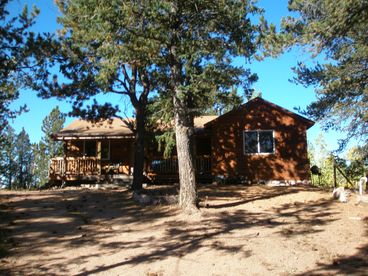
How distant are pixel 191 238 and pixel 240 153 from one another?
1288cm

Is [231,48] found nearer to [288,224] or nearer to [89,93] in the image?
[288,224]

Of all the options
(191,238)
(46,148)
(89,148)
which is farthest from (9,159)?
(191,238)

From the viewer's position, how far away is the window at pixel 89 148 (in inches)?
950

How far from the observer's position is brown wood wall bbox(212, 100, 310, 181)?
2091 centimetres

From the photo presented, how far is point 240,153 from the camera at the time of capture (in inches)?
833

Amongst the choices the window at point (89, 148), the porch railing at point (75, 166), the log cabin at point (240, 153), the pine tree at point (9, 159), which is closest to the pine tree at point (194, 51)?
the log cabin at point (240, 153)

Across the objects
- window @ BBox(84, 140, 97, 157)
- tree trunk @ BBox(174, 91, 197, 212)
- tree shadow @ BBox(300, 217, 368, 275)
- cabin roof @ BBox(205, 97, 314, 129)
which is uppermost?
cabin roof @ BBox(205, 97, 314, 129)

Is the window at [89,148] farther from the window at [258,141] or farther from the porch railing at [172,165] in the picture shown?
the window at [258,141]

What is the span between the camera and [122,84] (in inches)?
655

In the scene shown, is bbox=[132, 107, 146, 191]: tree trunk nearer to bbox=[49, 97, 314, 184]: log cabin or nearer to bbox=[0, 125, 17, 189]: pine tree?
bbox=[49, 97, 314, 184]: log cabin

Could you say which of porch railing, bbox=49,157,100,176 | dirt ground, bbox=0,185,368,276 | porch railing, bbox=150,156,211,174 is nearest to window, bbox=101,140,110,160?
porch railing, bbox=49,157,100,176

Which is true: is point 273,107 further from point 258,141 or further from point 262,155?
point 262,155

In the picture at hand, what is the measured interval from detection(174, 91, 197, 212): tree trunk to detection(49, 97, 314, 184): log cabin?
8882 mm

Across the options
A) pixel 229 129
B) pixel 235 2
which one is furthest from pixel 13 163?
pixel 235 2
